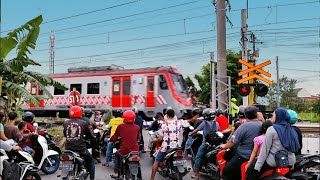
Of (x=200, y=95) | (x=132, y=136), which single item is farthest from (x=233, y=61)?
(x=132, y=136)

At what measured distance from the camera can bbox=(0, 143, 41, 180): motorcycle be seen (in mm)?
6023

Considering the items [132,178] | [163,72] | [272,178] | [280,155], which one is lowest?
[132,178]

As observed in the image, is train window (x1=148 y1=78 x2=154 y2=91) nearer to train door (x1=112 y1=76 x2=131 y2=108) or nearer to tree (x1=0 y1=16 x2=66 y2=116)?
train door (x1=112 y1=76 x2=131 y2=108)

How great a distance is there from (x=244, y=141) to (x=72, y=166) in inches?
111

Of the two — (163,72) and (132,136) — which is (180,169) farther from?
(163,72)

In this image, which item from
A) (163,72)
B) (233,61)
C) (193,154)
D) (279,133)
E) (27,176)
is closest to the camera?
(279,133)

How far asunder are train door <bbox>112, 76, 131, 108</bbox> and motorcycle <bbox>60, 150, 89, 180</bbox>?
39.4 feet

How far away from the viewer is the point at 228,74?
28.2 meters

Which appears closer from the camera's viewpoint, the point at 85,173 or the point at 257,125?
the point at 257,125

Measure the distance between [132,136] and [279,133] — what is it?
285cm

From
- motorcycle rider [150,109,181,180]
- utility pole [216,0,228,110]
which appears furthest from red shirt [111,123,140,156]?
utility pole [216,0,228,110]

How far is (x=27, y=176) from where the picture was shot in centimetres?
642

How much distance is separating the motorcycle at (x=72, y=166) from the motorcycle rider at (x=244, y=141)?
252cm

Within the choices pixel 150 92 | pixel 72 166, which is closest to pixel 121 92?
pixel 150 92
